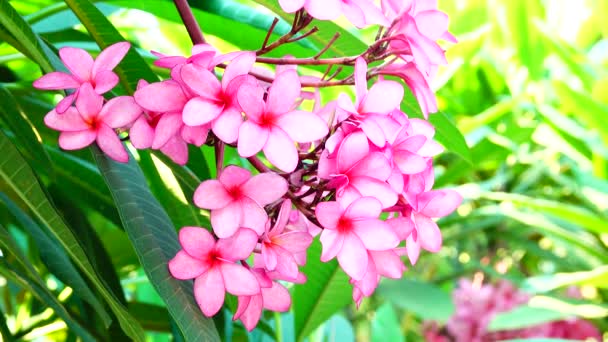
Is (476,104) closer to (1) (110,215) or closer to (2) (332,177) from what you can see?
(1) (110,215)

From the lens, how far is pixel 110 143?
18.6 inches

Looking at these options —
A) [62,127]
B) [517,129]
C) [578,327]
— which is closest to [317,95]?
[62,127]

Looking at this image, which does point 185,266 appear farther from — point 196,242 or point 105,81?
point 105,81

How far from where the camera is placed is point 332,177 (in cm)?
44

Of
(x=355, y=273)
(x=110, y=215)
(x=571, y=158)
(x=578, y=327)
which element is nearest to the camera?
(x=355, y=273)

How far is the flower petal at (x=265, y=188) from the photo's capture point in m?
0.44

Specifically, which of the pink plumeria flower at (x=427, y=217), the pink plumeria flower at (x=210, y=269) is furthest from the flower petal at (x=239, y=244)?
the pink plumeria flower at (x=427, y=217)

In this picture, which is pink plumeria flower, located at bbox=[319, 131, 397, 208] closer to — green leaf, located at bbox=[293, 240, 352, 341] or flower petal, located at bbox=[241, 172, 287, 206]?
flower petal, located at bbox=[241, 172, 287, 206]

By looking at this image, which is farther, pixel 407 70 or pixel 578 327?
pixel 578 327

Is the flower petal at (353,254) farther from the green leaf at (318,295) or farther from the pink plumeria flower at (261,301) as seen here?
the green leaf at (318,295)

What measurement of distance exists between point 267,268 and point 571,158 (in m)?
1.26

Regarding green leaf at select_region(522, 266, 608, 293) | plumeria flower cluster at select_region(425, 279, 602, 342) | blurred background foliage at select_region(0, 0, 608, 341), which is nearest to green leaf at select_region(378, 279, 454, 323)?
blurred background foliage at select_region(0, 0, 608, 341)

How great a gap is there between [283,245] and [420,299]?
1.07m

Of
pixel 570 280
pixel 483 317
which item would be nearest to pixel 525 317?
pixel 570 280
